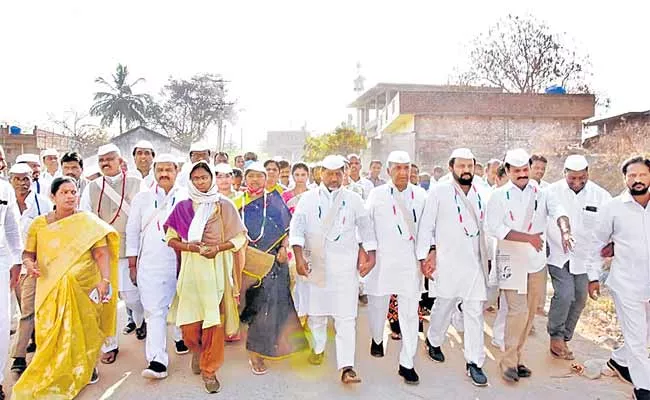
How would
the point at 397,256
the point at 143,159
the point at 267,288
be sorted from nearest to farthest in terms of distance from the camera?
the point at 397,256, the point at 267,288, the point at 143,159

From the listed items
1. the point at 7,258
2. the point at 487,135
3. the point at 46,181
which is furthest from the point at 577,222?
the point at 487,135

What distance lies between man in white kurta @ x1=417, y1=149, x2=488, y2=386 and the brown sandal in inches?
40.3

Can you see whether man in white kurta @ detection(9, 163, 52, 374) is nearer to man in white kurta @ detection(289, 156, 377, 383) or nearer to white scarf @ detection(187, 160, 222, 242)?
white scarf @ detection(187, 160, 222, 242)

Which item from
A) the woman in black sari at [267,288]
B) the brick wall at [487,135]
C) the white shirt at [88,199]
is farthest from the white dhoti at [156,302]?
the brick wall at [487,135]

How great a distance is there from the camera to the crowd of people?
13.6ft

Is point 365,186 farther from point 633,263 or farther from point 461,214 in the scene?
point 633,263

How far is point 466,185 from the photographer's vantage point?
186 inches

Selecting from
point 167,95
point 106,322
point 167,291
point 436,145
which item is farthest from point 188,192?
point 167,95

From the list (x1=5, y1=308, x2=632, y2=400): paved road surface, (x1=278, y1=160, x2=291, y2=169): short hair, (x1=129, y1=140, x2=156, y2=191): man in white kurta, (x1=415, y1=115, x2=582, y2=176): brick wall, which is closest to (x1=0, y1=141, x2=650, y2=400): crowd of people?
(x1=5, y1=308, x2=632, y2=400): paved road surface

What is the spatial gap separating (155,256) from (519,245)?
324 cm

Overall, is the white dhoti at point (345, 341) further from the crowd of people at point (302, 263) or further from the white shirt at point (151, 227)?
the white shirt at point (151, 227)

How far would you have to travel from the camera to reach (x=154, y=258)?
4.63 m

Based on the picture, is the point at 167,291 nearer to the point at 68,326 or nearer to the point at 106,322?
the point at 106,322

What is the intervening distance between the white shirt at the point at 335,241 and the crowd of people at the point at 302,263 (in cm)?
1
